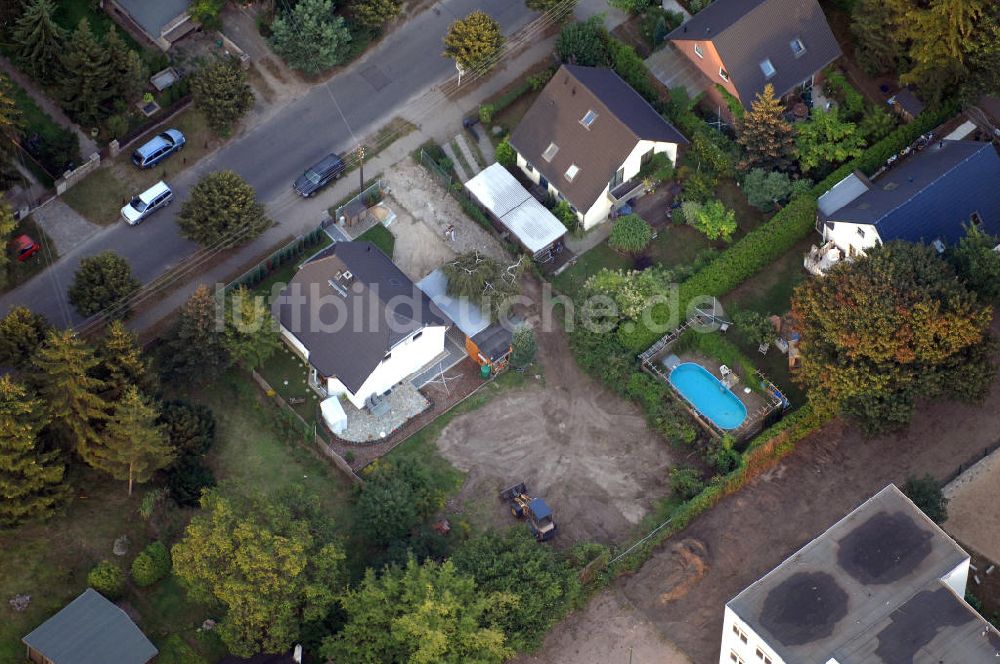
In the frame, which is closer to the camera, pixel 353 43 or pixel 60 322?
pixel 60 322

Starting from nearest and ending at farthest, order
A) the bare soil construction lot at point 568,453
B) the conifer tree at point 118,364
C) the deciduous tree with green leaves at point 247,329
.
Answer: the conifer tree at point 118,364
the bare soil construction lot at point 568,453
the deciduous tree with green leaves at point 247,329

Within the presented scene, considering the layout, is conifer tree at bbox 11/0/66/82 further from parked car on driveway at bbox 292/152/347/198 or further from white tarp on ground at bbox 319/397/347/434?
white tarp on ground at bbox 319/397/347/434

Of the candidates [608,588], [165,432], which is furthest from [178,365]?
[608,588]

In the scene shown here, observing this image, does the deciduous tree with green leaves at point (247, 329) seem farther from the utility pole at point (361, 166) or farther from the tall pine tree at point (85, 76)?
the tall pine tree at point (85, 76)

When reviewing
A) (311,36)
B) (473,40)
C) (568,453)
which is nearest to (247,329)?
(568,453)

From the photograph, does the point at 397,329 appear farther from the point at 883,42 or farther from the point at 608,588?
the point at 883,42

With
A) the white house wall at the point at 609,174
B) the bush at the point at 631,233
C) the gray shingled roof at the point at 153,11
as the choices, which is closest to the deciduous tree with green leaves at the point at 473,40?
the white house wall at the point at 609,174

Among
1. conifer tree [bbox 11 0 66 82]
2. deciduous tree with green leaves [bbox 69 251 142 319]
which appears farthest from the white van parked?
conifer tree [bbox 11 0 66 82]
